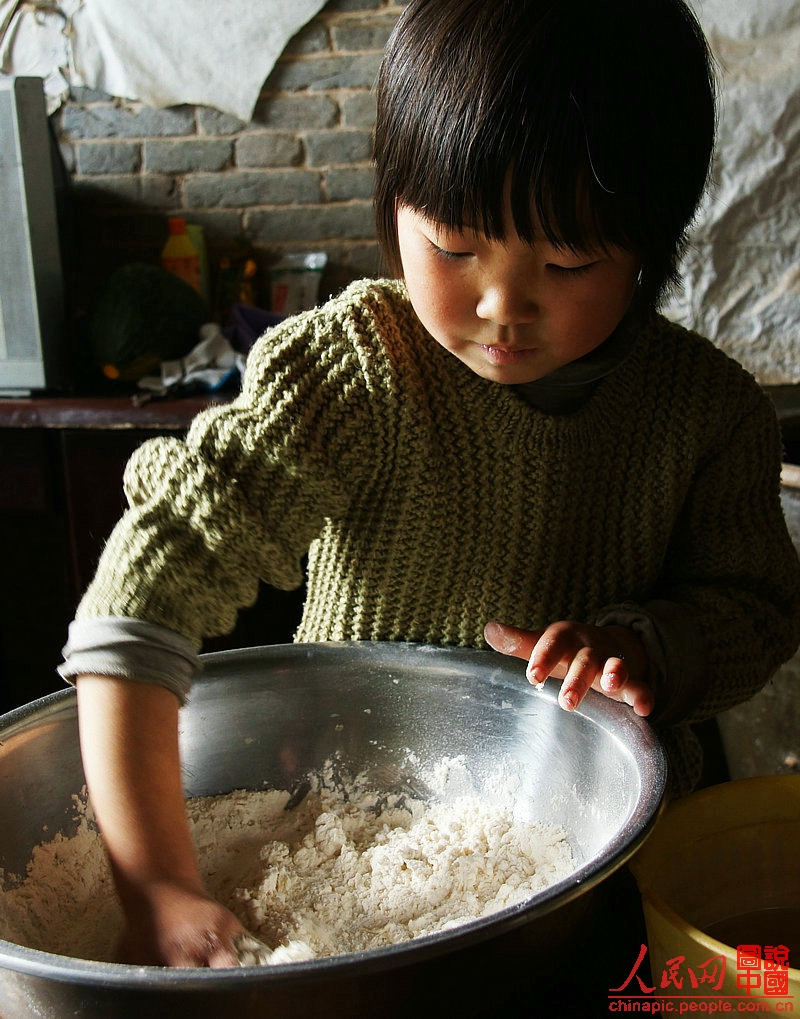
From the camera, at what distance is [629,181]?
544 millimetres

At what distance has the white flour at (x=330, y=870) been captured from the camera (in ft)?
1.94

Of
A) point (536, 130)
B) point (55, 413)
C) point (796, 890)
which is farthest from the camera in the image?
point (55, 413)

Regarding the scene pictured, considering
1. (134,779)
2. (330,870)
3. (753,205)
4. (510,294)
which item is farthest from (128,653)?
(753,205)

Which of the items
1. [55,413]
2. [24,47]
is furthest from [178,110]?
[55,413]

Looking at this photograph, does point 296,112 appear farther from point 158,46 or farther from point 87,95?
point 87,95

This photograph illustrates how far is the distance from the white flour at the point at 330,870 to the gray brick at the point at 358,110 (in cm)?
161

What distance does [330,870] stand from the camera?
25.9 inches

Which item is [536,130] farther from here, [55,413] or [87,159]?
[87,159]

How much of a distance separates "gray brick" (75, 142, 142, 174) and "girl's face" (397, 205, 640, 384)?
5.39 ft

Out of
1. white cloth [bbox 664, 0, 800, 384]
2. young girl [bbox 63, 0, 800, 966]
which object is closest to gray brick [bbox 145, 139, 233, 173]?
white cloth [bbox 664, 0, 800, 384]

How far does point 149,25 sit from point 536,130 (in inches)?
68.7

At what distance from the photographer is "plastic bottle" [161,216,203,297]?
1994mm

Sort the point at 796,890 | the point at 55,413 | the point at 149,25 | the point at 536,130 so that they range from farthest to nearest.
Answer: the point at 149,25
the point at 55,413
the point at 796,890
the point at 536,130

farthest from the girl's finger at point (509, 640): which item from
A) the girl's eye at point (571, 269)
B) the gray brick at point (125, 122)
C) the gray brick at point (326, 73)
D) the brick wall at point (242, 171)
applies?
the gray brick at point (125, 122)
